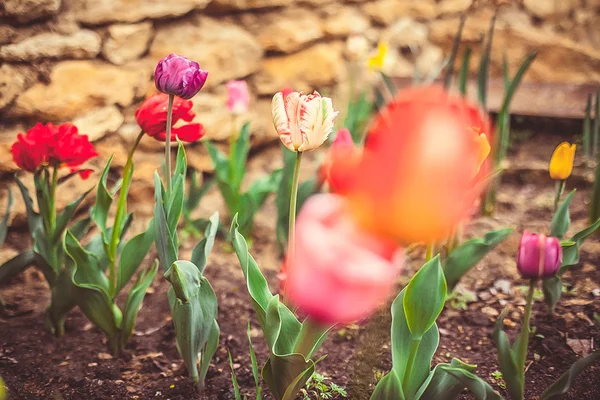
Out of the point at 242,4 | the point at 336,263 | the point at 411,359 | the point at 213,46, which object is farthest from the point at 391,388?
the point at 242,4

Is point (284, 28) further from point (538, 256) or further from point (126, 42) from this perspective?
point (538, 256)

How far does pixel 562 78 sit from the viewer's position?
106 inches

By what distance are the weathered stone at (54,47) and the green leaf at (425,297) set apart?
120 cm

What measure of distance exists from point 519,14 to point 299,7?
1.40m

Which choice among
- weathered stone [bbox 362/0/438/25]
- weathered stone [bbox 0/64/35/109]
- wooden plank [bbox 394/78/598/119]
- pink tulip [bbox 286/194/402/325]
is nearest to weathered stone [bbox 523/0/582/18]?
weathered stone [bbox 362/0/438/25]

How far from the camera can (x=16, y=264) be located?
1.26 metres

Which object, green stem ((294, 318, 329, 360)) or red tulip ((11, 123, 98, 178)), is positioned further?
Result: red tulip ((11, 123, 98, 178))

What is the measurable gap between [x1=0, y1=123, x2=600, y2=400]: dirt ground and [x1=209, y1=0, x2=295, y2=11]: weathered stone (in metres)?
0.81

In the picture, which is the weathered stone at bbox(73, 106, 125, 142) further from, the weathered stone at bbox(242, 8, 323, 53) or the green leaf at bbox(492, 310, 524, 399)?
the green leaf at bbox(492, 310, 524, 399)

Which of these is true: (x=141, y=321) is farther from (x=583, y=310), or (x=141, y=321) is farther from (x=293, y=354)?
(x=583, y=310)

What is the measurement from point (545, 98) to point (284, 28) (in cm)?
115

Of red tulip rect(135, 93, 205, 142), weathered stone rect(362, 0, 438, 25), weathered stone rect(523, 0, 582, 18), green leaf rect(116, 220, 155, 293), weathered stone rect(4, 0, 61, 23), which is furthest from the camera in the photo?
weathered stone rect(523, 0, 582, 18)

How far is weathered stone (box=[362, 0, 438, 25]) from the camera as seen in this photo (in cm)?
261

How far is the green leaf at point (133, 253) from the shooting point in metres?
1.14
